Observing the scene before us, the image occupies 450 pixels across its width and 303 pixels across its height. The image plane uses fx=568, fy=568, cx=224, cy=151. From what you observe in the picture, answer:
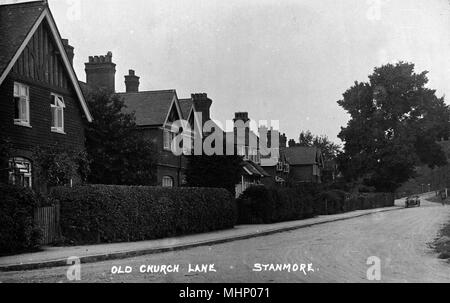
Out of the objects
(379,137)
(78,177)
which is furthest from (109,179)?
(379,137)

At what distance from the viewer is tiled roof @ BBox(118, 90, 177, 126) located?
3278 cm

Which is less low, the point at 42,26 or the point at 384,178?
the point at 42,26

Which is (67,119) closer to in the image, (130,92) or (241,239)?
(241,239)

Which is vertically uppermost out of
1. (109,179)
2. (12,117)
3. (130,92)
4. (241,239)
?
(130,92)

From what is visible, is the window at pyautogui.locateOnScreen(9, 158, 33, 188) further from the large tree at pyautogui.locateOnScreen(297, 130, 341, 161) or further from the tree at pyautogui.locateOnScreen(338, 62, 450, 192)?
the large tree at pyautogui.locateOnScreen(297, 130, 341, 161)

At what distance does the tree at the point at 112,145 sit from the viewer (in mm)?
27562

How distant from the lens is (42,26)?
73.9ft

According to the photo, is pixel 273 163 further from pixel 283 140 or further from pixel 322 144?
pixel 322 144

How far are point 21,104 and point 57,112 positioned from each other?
8.85ft

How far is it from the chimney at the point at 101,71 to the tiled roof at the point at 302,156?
50801 mm

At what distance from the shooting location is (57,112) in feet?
79.9

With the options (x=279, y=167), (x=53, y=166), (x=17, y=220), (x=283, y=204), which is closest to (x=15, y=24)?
(x=53, y=166)

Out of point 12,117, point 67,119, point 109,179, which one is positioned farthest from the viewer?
point 109,179

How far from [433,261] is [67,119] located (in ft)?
55.6
